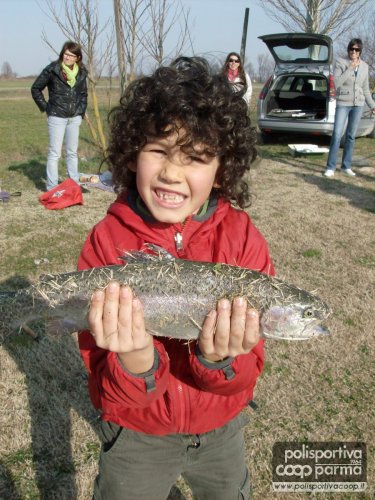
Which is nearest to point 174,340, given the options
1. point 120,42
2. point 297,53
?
point 120,42

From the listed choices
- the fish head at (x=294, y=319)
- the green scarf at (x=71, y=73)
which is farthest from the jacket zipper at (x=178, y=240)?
the green scarf at (x=71, y=73)

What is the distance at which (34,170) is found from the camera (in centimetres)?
1338

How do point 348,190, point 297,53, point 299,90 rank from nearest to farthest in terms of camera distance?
1. point 348,190
2. point 297,53
3. point 299,90

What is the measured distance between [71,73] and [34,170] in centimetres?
401

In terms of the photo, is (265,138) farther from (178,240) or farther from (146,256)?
(146,256)

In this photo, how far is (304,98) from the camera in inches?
720

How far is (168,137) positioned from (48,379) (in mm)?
3412

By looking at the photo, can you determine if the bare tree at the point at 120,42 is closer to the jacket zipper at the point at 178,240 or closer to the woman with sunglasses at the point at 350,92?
the woman with sunglasses at the point at 350,92

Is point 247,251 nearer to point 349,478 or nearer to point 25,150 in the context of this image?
point 349,478

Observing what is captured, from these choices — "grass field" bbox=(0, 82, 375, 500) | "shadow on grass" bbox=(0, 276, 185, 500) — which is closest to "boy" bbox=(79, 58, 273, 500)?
"shadow on grass" bbox=(0, 276, 185, 500)

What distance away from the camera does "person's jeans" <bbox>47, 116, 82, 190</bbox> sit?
35.1ft

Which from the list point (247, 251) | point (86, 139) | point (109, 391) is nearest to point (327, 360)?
point (247, 251)

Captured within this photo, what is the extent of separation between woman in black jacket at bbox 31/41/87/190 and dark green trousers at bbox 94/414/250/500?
30.6 feet

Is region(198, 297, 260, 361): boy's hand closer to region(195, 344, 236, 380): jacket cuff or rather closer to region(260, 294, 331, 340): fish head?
region(195, 344, 236, 380): jacket cuff
